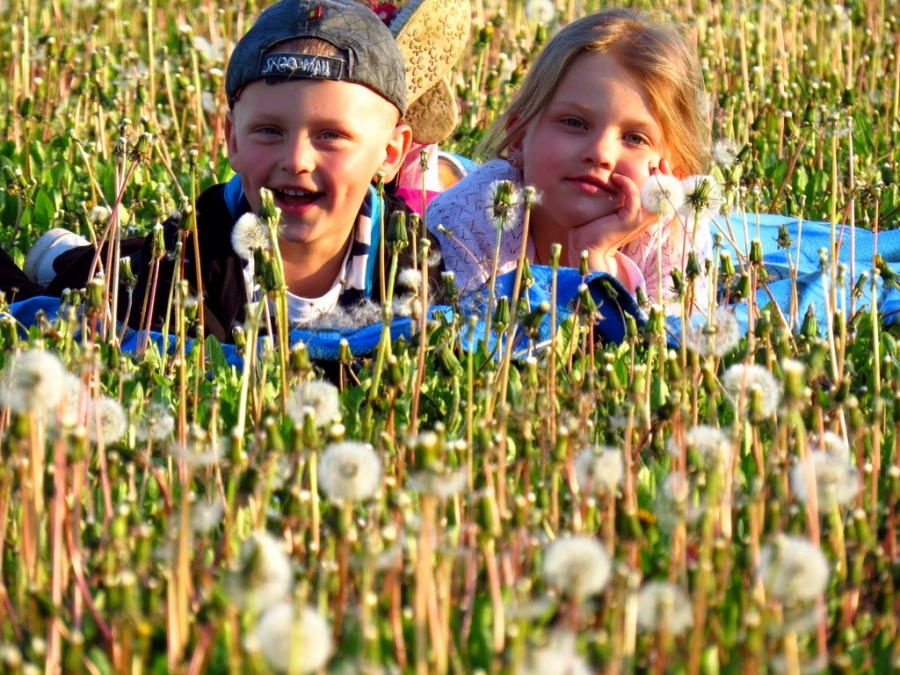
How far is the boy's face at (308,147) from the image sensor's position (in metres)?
3.08

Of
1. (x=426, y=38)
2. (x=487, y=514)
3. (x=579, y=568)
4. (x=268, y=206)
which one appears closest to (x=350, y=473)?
(x=487, y=514)

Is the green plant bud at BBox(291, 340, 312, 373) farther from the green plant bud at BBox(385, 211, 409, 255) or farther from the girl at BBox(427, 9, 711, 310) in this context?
the girl at BBox(427, 9, 711, 310)

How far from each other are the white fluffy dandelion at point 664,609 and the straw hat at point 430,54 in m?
2.69

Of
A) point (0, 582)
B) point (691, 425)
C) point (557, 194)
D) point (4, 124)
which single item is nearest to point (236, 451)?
point (0, 582)

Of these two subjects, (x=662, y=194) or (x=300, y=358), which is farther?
(x=662, y=194)

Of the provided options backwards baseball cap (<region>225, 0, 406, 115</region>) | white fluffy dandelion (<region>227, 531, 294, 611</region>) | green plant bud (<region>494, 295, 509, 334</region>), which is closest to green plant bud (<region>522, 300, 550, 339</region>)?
green plant bud (<region>494, 295, 509, 334</region>)

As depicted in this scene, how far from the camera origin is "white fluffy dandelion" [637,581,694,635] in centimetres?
142

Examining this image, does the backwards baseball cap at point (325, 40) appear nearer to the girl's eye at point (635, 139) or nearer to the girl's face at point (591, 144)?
the girl's face at point (591, 144)

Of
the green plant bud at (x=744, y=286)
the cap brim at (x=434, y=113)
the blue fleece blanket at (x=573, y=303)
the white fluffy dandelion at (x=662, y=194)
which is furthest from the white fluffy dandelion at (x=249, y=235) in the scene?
the cap brim at (x=434, y=113)

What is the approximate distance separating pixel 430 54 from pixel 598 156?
2.80 feet

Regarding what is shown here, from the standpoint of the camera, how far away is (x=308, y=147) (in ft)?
10.1

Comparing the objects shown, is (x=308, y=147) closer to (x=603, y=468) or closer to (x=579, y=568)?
(x=603, y=468)

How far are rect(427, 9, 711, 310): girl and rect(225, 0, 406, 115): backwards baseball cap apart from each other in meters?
0.46

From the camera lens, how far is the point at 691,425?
233 centimetres
